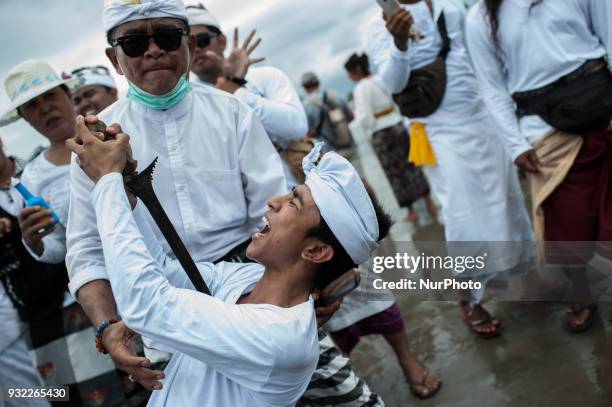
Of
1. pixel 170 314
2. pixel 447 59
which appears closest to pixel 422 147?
pixel 447 59

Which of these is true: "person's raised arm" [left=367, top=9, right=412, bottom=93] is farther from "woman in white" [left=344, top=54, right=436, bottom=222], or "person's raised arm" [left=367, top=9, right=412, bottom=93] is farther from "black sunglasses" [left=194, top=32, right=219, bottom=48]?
"woman in white" [left=344, top=54, right=436, bottom=222]

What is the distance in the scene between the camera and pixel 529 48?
3209 mm

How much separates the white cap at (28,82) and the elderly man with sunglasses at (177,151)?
3.69ft

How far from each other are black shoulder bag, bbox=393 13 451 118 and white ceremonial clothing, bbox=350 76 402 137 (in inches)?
122

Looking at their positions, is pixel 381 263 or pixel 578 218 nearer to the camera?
pixel 381 263

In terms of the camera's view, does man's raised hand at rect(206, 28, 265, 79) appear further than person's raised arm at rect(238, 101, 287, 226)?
Yes

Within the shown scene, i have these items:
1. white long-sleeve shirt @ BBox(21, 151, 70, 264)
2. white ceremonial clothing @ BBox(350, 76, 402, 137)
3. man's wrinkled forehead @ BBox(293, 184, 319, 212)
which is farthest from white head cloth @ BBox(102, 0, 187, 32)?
white ceremonial clothing @ BBox(350, 76, 402, 137)

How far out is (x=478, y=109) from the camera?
12.9 feet

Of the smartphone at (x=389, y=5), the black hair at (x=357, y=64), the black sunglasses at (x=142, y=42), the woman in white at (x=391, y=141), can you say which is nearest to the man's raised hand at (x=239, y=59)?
the smartphone at (x=389, y=5)

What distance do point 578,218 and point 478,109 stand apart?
0.99 m

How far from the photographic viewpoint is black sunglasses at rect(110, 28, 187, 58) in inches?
86.1

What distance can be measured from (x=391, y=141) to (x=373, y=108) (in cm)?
44

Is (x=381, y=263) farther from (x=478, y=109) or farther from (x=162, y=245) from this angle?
(x=478, y=109)

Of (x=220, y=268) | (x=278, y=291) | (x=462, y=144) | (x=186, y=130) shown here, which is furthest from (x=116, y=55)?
(x=462, y=144)
